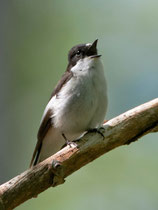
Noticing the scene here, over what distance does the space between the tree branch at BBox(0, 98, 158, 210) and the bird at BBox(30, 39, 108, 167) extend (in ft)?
1.65

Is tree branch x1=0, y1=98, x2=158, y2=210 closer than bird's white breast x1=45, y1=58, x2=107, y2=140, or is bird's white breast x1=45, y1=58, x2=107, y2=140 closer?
tree branch x1=0, y1=98, x2=158, y2=210

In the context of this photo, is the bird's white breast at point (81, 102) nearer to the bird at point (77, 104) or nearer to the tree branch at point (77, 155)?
the bird at point (77, 104)

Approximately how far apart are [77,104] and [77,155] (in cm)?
82

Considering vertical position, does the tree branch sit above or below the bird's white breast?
below

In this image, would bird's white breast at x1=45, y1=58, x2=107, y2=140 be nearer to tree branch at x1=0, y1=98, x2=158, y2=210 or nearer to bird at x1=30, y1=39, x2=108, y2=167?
bird at x1=30, y1=39, x2=108, y2=167

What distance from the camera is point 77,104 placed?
5.27 metres

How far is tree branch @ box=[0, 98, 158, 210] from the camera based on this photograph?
4578 mm

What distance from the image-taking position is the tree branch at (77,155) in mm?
4578

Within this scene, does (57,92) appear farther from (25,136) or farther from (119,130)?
(25,136)

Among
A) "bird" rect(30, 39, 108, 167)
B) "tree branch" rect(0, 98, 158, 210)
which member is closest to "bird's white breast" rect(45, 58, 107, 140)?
"bird" rect(30, 39, 108, 167)

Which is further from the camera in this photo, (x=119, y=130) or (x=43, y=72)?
(x=43, y=72)

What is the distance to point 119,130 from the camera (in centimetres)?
476

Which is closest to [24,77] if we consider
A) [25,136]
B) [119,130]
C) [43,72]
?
[43,72]

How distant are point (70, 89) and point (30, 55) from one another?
11.1 feet
